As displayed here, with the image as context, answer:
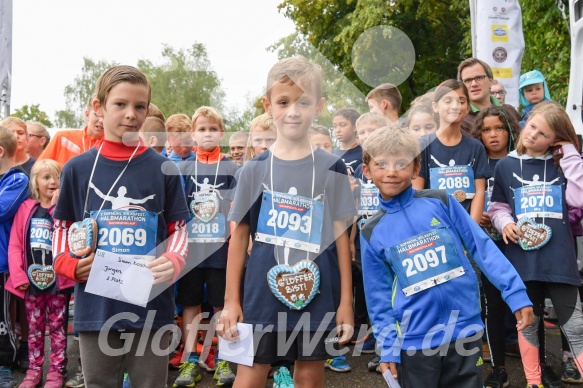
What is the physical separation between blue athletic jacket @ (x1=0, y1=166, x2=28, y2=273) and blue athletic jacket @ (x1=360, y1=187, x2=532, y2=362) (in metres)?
2.66

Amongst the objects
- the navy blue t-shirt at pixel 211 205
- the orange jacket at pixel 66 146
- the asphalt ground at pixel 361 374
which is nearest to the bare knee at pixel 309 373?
the asphalt ground at pixel 361 374

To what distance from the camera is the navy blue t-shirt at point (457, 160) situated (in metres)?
4.00

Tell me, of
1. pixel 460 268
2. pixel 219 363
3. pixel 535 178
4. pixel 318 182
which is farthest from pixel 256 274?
pixel 535 178

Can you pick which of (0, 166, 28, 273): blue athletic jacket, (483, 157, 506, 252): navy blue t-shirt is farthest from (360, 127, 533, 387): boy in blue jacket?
(0, 166, 28, 273): blue athletic jacket

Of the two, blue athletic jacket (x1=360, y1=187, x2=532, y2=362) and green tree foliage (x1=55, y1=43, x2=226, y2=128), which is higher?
green tree foliage (x1=55, y1=43, x2=226, y2=128)

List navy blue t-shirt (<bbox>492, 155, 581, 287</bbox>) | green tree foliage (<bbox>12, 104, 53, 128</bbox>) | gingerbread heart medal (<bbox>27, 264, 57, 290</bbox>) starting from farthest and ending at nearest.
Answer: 1. green tree foliage (<bbox>12, 104, 53, 128</bbox>)
2. gingerbread heart medal (<bbox>27, 264, 57, 290</bbox>)
3. navy blue t-shirt (<bbox>492, 155, 581, 287</bbox>)

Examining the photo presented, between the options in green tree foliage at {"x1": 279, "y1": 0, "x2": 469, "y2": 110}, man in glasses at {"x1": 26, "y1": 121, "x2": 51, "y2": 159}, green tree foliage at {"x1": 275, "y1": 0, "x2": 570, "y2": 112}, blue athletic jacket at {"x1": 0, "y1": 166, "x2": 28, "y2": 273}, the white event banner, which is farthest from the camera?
green tree foliage at {"x1": 275, "y1": 0, "x2": 570, "y2": 112}

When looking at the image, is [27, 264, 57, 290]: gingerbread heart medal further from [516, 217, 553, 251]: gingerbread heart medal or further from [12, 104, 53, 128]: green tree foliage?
[12, 104, 53, 128]: green tree foliage

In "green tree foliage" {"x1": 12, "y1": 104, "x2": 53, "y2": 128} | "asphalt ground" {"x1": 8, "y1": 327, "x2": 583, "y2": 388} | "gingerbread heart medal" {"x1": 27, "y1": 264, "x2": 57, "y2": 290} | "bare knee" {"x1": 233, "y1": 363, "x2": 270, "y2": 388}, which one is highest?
"green tree foliage" {"x1": 12, "y1": 104, "x2": 53, "y2": 128}

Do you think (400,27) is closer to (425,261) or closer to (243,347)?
(425,261)

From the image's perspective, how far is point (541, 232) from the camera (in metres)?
3.67

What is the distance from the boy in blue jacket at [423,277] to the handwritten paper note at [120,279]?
949 millimetres

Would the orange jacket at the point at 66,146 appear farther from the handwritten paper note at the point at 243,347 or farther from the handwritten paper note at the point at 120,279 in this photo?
the handwritten paper note at the point at 243,347

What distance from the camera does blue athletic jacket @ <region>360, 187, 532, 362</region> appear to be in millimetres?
2633
